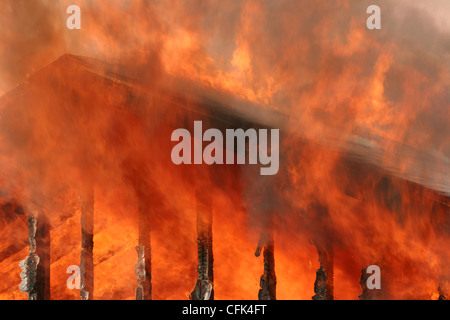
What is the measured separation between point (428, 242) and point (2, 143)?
468 cm

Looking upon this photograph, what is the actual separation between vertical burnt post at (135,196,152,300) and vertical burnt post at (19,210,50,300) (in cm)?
104

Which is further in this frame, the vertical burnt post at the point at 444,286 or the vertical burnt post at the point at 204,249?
the vertical burnt post at the point at 204,249

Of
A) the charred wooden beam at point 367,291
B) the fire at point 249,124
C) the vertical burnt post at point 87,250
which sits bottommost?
the charred wooden beam at point 367,291

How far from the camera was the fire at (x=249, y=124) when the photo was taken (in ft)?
14.8

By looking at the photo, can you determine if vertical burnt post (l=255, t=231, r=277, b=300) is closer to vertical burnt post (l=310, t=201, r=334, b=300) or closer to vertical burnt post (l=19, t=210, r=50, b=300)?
vertical burnt post (l=310, t=201, r=334, b=300)

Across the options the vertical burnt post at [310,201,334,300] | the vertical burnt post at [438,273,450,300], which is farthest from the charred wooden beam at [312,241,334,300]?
the vertical burnt post at [438,273,450,300]

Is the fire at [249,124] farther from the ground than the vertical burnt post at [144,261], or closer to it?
farther from the ground

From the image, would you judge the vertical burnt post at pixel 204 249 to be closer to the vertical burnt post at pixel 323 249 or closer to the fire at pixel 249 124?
the fire at pixel 249 124

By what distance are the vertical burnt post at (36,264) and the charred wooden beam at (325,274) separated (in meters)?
2.91

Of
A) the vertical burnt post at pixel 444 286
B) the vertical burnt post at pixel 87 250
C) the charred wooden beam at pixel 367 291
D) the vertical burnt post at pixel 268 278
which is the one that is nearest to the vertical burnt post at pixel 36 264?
the vertical burnt post at pixel 87 250

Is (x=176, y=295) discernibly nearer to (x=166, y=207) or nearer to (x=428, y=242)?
(x=166, y=207)

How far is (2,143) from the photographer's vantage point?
5059 millimetres

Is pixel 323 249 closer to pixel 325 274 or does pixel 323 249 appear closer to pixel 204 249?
pixel 325 274
